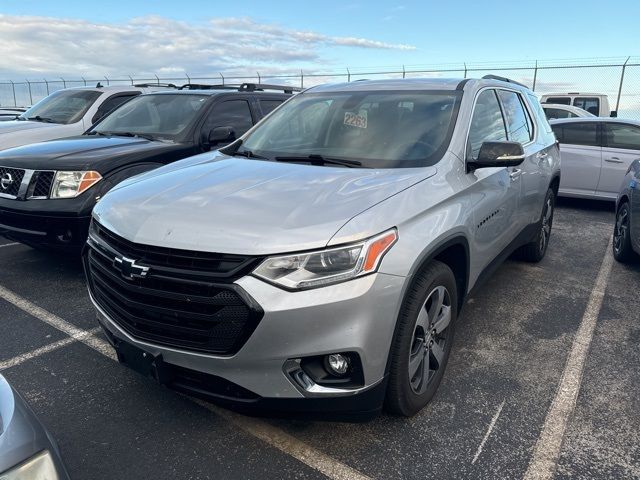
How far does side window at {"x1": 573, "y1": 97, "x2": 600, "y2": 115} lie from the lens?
51.9 ft

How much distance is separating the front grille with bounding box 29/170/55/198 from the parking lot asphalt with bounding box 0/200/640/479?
0.90 meters

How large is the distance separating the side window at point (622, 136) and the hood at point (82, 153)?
267 inches

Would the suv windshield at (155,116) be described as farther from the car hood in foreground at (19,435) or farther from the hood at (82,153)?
the car hood in foreground at (19,435)

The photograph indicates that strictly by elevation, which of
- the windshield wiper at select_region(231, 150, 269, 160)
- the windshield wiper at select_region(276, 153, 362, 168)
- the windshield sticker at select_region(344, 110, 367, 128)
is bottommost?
the windshield wiper at select_region(231, 150, 269, 160)

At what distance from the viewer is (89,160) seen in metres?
4.40

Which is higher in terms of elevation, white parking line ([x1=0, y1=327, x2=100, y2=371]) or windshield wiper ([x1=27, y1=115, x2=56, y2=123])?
windshield wiper ([x1=27, y1=115, x2=56, y2=123])

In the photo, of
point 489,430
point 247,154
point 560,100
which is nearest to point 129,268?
point 247,154

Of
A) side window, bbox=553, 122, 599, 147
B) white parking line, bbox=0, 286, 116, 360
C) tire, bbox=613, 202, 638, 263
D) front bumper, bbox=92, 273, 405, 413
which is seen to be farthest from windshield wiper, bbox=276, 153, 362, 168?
side window, bbox=553, 122, 599, 147

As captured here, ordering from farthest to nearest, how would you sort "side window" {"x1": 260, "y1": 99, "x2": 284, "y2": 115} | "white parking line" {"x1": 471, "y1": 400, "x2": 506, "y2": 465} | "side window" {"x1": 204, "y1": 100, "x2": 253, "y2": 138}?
"side window" {"x1": 260, "y1": 99, "x2": 284, "y2": 115} < "side window" {"x1": 204, "y1": 100, "x2": 253, "y2": 138} < "white parking line" {"x1": 471, "y1": 400, "x2": 506, "y2": 465}

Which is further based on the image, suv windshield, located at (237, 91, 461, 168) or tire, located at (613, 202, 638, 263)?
tire, located at (613, 202, 638, 263)

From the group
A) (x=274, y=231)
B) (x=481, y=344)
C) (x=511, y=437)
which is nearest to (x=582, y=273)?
(x=481, y=344)

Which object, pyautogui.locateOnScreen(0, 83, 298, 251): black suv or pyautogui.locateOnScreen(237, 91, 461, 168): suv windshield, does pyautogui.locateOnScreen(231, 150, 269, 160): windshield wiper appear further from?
pyautogui.locateOnScreen(0, 83, 298, 251): black suv

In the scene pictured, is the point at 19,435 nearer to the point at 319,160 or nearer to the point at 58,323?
the point at 319,160

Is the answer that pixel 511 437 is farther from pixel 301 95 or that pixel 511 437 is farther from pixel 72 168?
pixel 72 168
